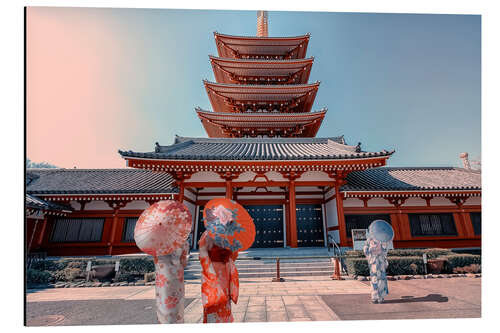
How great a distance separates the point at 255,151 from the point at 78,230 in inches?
312

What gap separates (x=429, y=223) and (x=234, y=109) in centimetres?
1108

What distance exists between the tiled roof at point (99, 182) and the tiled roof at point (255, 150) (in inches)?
63.9

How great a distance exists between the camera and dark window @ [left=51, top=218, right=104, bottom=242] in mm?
8961

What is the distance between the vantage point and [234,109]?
13.4 m

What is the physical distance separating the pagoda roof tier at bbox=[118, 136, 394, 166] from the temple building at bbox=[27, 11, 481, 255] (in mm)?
41

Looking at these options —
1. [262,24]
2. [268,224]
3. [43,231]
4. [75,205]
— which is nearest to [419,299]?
[268,224]

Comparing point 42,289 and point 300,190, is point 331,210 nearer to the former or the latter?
point 300,190

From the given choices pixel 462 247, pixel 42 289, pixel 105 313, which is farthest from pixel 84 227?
pixel 462 247

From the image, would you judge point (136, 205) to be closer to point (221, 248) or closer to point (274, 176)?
point (274, 176)

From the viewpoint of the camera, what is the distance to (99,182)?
10508 mm

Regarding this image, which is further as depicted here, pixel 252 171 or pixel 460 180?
pixel 460 180

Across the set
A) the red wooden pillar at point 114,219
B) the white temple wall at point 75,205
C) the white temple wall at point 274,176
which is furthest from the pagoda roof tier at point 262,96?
the white temple wall at point 75,205

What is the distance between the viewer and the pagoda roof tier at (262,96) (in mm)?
12188

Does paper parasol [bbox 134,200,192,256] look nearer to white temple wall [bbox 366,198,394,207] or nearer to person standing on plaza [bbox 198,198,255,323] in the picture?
person standing on plaza [bbox 198,198,255,323]
